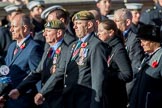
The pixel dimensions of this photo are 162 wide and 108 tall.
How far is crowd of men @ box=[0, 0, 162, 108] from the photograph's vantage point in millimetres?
7316

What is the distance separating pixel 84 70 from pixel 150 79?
0.84 meters

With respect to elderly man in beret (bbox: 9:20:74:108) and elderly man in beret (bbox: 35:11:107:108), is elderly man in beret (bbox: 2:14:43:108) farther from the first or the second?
elderly man in beret (bbox: 35:11:107:108)

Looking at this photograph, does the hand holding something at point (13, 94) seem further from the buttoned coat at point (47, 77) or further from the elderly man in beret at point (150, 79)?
the elderly man in beret at point (150, 79)

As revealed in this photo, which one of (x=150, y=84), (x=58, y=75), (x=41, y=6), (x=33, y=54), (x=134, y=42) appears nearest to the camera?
(x=150, y=84)

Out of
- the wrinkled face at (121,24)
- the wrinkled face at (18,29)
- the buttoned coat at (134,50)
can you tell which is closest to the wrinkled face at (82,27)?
the wrinkled face at (18,29)

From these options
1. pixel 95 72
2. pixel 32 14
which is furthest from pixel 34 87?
pixel 32 14

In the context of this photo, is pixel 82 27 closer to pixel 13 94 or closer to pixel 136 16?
pixel 13 94

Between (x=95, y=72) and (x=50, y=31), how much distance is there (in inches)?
42.4

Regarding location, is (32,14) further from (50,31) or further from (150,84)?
(150,84)

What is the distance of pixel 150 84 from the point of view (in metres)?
7.15

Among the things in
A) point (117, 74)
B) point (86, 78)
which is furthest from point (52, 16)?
point (86, 78)

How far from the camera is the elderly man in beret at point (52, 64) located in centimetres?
796

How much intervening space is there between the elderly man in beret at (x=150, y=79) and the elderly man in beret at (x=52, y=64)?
1.04 meters

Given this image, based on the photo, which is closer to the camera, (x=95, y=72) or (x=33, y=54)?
(x=95, y=72)
